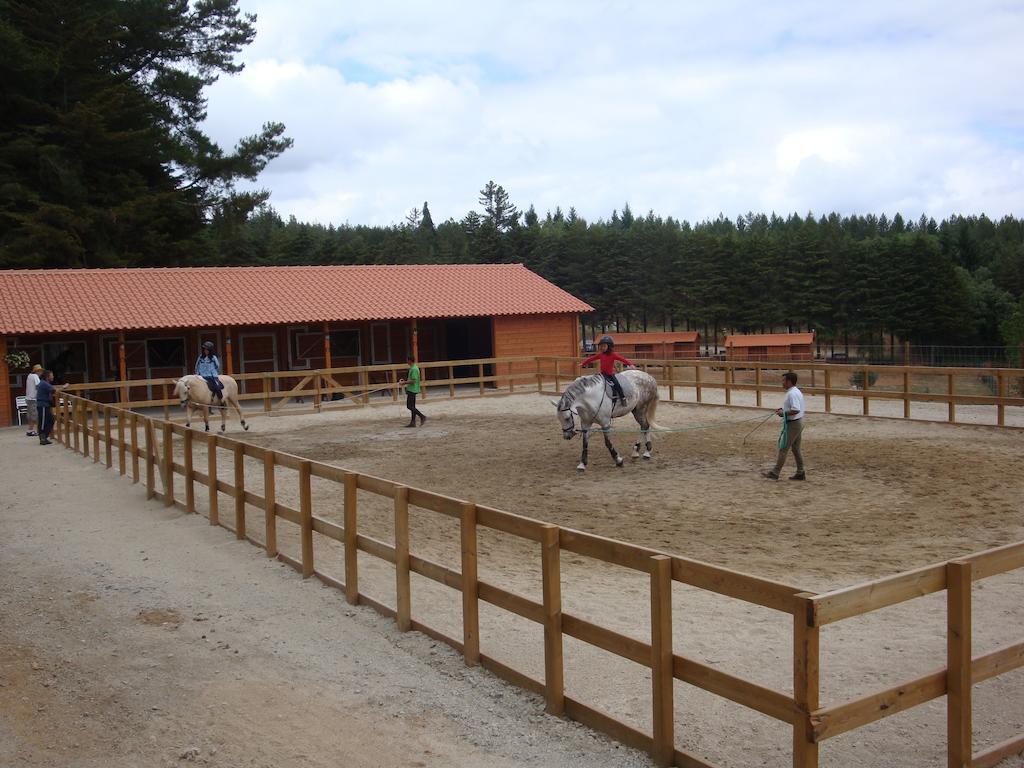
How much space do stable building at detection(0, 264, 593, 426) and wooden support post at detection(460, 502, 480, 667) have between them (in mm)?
21045

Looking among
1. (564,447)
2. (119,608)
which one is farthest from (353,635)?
(564,447)

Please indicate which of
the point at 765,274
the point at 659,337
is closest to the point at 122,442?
the point at 659,337

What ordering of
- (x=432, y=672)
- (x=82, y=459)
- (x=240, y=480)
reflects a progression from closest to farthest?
(x=432, y=672) < (x=240, y=480) < (x=82, y=459)

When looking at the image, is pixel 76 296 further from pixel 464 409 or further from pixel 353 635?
pixel 353 635

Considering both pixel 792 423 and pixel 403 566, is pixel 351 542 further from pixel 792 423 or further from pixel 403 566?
pixel 792 423

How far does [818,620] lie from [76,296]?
26.4 m

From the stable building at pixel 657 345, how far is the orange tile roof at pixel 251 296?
12.9m

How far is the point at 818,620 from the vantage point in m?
3.59

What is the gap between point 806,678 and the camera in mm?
3578

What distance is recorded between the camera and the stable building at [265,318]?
25.3 m

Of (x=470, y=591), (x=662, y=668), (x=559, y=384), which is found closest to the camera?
(x=662, y=668)

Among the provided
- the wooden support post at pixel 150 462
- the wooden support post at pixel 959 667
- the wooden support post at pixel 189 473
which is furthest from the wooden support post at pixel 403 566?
the wooden support post at pixel 150 462

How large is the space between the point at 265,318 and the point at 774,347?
3010 centimetres

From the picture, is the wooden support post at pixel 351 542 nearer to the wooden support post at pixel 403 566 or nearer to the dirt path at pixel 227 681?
the dirt path at pixel 227 681
